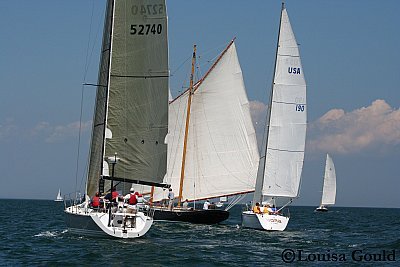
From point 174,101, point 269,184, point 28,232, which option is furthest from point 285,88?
point 28,232

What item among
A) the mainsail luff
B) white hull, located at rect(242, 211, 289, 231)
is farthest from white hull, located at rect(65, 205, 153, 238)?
white hull, located at rect(242, 211, 289, 231)

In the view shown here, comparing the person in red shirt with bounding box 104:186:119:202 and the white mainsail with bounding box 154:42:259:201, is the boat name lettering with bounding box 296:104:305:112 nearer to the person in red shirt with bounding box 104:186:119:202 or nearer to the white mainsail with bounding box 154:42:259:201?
the white mainsail with bounding box 154:42:259:201

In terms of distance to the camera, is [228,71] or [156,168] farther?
[228,71]

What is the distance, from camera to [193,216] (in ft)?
190

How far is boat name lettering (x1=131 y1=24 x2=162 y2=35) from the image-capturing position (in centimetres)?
3962

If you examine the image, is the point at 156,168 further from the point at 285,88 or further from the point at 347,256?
the point at 285,88

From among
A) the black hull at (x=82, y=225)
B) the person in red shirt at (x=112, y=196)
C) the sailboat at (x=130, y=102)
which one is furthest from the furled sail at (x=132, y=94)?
the black hull at (x=82, y=225)

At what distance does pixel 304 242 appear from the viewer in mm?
42906

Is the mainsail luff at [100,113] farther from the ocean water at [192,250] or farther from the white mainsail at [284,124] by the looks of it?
the white mainsail at [284,124]

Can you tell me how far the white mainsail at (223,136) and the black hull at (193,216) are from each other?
12.7 ft

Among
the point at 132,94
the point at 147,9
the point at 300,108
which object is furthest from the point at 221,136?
the point at 147,9

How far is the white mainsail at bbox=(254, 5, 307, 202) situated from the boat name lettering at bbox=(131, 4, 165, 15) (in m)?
16.9

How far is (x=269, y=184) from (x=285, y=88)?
22.7ft

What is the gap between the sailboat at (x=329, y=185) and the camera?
403ft
